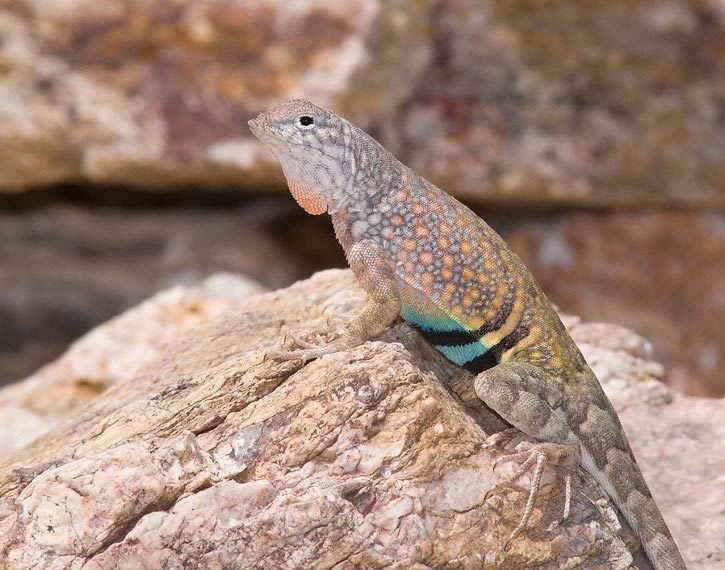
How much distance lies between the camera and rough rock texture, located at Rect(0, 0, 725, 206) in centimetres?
721

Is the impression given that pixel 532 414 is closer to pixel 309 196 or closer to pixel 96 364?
pixel 309 196

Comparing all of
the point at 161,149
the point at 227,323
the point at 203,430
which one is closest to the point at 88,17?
the point at 161,149

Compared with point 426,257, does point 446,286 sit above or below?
below

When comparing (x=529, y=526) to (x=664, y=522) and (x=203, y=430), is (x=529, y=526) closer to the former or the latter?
(x=664, y=522)

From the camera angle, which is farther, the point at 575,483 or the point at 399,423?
the point at 575,483

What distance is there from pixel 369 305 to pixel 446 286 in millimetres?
363

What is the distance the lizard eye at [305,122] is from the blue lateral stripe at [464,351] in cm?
114

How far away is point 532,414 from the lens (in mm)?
3756

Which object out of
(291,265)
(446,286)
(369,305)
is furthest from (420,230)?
(291,265)

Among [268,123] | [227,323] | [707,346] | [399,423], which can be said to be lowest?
[399,423]

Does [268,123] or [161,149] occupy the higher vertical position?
[161,149]

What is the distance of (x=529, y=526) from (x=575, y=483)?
354mm

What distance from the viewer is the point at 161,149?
294 inches

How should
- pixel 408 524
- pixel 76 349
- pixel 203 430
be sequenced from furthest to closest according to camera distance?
1. pixel 76 349
2. pixel 203 430
3. pixel 408 524
